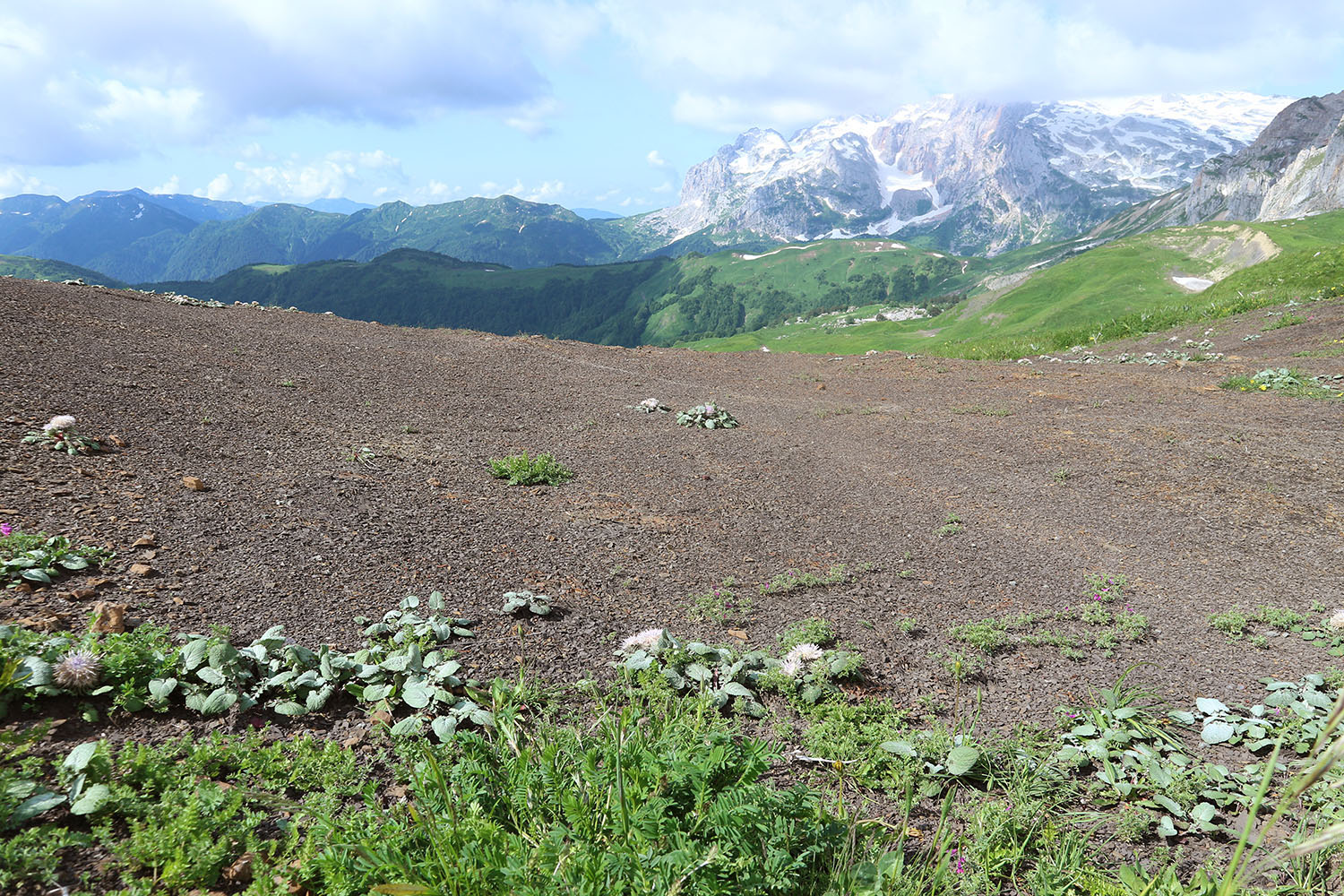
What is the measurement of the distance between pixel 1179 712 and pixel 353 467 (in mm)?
8335

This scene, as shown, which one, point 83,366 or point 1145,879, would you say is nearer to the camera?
point 1145,879

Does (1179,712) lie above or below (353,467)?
below

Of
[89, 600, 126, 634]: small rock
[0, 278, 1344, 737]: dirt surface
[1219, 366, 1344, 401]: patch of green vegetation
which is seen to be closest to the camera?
[89, 600, 126, 634]: small rock

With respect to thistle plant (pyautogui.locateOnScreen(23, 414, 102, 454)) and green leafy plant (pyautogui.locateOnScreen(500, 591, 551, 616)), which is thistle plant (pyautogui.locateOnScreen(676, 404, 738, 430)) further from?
thistle plant (pyautogui.locateOnScreen(23, 414, 102, 454))

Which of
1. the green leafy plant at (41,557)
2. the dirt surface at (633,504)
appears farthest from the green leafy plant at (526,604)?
the green leafy plant at (41,557)

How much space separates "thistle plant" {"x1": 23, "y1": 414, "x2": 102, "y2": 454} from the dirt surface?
16 cm

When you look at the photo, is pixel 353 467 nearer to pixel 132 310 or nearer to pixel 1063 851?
pixel 1063 851

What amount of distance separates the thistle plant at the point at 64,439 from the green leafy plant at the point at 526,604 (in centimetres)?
502

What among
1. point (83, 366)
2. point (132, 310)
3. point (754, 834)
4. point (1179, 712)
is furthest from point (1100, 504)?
point (132, 310)

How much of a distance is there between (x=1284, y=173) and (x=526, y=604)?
183 meters

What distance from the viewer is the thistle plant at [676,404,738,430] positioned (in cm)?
1262

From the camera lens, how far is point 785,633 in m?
5.14

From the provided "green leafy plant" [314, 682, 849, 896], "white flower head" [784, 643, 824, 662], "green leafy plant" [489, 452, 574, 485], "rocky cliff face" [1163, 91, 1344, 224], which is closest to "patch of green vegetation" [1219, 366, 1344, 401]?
"white flower head" [784, 643, 824, 662]

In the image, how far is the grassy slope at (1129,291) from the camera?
2497 centimetres
